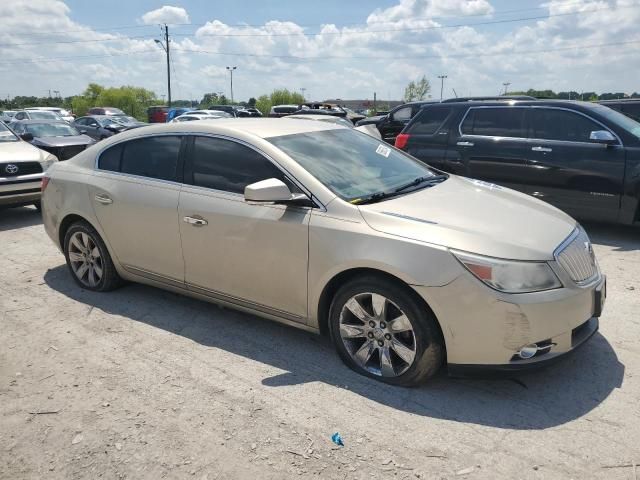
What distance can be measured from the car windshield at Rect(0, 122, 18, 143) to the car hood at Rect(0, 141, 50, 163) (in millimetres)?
276

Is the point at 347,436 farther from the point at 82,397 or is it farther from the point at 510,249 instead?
the point at 82,397

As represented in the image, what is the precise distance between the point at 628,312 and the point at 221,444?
3390mm

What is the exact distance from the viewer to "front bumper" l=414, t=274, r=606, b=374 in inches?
110

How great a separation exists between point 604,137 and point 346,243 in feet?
15.4

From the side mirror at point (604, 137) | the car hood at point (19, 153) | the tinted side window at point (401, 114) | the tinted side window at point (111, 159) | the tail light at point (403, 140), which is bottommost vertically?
the car hood at point (19, 153)

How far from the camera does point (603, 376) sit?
3.27m

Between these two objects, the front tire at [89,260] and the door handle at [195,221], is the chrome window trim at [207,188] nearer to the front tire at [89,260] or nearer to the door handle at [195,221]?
the door handle at [195,221]

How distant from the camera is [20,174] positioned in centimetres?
792

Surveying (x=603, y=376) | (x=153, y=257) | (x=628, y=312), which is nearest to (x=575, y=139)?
(x=628, y=312)

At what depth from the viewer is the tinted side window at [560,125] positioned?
21.4 feet

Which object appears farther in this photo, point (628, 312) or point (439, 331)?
point (628, 312)

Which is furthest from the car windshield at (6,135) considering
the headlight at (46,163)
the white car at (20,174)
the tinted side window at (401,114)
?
the tinted side window at (401,114)

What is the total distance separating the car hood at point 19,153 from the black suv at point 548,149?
5.94 m

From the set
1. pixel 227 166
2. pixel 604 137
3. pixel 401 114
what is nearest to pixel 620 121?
pixel 604 137
